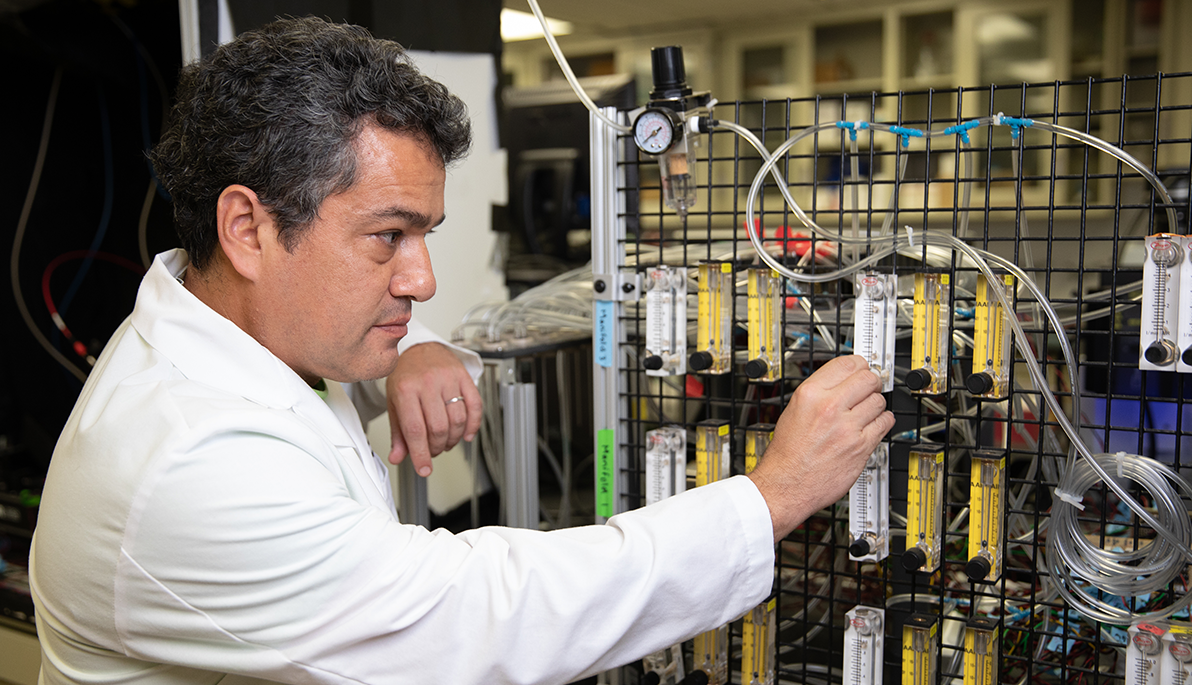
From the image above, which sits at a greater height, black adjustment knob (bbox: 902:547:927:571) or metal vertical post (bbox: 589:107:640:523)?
metal vertical post (bbox: 589:107:640:523)

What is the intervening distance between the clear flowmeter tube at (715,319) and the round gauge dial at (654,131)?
16 cm

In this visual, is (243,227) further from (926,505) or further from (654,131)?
(926,505)

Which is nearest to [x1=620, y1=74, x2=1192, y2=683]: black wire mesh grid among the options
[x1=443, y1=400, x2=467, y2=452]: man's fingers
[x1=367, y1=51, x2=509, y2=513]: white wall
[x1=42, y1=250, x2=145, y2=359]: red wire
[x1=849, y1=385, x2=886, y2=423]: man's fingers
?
[x1=849, y1=385, x2=886, y2=423]: man's fingers

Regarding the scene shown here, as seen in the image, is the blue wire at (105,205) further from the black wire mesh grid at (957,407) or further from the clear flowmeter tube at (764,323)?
the clear flowmeter tube at (764,323)

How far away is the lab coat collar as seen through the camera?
0.88m

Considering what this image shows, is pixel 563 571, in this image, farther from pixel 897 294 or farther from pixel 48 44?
pixel 48 44

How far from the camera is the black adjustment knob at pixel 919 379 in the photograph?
99cm

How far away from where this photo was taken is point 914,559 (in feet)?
3.25

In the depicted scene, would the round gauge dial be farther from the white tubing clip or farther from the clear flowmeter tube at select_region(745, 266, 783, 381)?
the white tubing clip

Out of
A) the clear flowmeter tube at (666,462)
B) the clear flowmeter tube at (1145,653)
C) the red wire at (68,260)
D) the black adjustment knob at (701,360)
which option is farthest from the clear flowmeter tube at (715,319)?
the red wire at (68,260)

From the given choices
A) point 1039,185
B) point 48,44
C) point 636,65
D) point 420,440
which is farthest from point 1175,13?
point 48,44

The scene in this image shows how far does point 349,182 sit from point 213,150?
0.16 meters

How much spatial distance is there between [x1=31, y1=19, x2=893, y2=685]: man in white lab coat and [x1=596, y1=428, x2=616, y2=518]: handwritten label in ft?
1.22

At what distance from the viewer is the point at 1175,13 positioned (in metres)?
3.33
